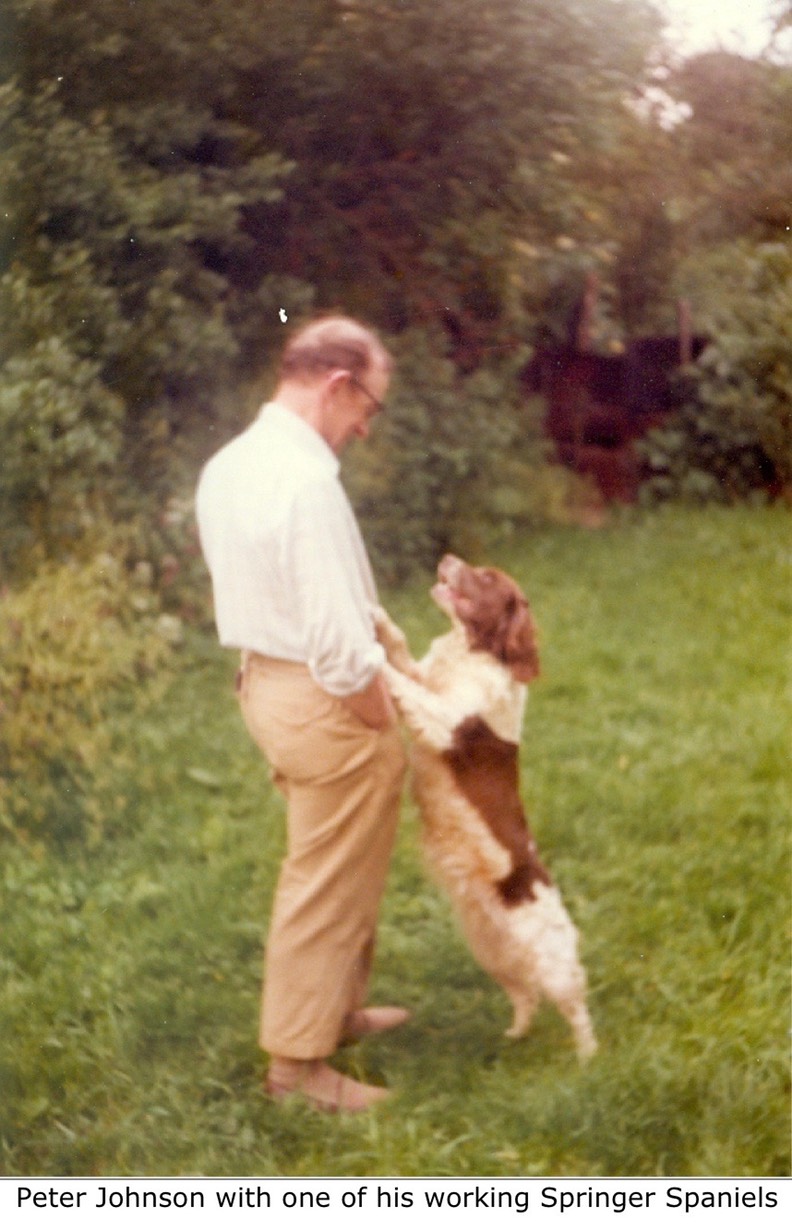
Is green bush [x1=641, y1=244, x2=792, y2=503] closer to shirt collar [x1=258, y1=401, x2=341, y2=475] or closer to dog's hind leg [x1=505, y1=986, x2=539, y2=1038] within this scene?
shirt collar [x1=258, y1=401, x2=341, y2=475]

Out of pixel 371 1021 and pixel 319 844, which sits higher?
pixel 319 844

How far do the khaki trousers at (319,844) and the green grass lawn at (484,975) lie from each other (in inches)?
5.2

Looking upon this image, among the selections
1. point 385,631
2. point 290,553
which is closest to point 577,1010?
point 385,631

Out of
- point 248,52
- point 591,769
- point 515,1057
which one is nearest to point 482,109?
point 248,52

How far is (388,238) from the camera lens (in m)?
3.29

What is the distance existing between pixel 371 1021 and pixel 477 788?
68 cm

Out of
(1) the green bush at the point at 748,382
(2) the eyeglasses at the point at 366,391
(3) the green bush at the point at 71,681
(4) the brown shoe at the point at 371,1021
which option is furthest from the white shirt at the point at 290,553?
(1) the green bush at the point at 748,382

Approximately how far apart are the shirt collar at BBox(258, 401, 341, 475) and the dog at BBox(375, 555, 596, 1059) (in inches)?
15.1

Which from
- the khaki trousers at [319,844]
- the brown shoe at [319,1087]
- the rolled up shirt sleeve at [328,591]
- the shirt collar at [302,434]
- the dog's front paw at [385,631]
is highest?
the shirt collar at [302,434]

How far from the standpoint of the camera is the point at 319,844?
299cm

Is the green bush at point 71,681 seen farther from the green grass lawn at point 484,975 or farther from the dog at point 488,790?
the dog at point 488,790

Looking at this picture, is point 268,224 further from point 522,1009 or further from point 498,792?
point 522,1009

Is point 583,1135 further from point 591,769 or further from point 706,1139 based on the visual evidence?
point 591,769

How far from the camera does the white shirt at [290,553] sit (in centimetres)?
275
